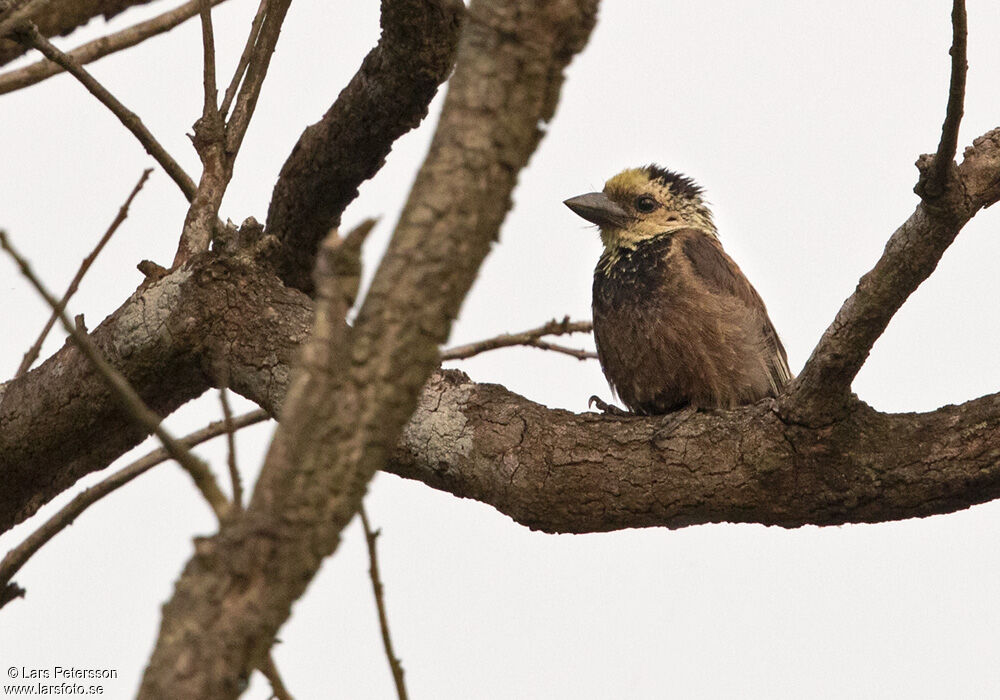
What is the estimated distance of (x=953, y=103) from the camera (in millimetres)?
2367

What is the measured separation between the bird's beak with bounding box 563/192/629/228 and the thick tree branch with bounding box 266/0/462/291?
4.46 feet

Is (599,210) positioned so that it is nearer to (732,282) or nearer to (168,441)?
(732,282)

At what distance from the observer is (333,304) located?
1523mm

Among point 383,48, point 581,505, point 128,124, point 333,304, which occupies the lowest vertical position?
point 333,304

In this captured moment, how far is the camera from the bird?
13.5ft

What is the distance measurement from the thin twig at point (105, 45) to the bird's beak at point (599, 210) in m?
1.70

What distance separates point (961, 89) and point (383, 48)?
182cm

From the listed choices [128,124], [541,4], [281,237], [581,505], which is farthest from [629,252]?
[541,4]

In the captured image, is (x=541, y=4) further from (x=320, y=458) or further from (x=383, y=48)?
(x=383, y=48)

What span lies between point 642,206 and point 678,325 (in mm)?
1010

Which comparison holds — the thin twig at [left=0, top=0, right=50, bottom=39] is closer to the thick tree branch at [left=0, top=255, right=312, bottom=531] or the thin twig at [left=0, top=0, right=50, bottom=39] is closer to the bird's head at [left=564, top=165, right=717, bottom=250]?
the thick tree branch at [left=0, top=255, right=312, bottom=531]

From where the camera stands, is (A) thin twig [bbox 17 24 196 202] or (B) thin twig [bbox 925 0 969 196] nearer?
(B) thin twig [bbox 925 0 969 196]

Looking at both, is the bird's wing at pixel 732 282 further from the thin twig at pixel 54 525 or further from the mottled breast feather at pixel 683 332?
the thin twig at pixel 54 525

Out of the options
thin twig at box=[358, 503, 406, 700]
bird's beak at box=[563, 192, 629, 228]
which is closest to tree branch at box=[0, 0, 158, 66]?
bird's beak at box=[563, 192, 629, 228]
